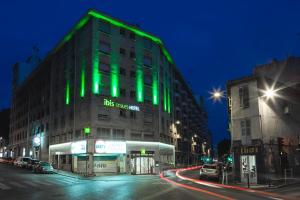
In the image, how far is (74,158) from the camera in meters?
49.8

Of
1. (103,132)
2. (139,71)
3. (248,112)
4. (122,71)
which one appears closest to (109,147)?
(103,132)

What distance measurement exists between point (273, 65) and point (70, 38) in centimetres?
3363

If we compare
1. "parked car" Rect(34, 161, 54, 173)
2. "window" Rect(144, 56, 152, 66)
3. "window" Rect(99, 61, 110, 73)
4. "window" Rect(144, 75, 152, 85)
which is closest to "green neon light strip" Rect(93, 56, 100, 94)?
"window" Rect(99, 61, 110, 73)

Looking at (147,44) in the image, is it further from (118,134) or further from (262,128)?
(262,128)

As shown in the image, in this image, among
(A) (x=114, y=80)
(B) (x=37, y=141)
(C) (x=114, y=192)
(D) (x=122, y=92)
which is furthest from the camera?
(B) (x=37, y=141)

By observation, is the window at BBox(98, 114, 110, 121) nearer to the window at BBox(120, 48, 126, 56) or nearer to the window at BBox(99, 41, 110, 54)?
the window at BBox(99, 41, 110, 54)

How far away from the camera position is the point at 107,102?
49500 mm

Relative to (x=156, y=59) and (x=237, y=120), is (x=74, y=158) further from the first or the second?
(x=237, y=120)

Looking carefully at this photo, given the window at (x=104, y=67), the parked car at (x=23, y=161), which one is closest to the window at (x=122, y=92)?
the window at (x=104, y=67)

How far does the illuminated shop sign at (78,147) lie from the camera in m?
47.2

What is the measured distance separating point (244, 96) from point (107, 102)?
22.0 meters

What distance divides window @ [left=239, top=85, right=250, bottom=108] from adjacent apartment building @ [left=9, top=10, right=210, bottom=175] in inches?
737

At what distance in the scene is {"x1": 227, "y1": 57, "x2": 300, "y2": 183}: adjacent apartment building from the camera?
104 ft

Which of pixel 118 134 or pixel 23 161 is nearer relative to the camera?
pixel 118 134
